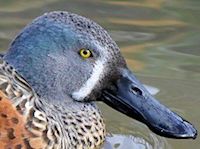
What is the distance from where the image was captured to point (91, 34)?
4.61 meters

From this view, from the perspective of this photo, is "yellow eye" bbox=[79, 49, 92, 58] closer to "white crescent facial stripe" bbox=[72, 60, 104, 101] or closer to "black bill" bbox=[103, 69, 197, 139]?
"white crescent facial stripe" bbox=[72, 60, 104, 101]

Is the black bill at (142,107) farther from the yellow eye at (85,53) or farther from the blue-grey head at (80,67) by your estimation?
the yellow eye at (85,53)

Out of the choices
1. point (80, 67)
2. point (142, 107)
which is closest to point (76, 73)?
point (80, 67)

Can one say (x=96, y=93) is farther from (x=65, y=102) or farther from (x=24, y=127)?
(x=24, y=127)

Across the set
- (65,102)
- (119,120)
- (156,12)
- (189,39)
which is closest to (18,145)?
(65,102)

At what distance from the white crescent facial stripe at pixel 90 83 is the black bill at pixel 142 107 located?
0.08 metres

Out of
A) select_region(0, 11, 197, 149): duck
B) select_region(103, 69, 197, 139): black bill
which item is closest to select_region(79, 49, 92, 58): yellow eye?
select_region(0, 11, 197, 149): duck

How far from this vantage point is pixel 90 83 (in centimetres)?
469

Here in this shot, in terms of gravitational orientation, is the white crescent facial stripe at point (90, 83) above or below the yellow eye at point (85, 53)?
below

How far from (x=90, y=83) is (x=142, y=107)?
1.00 feet

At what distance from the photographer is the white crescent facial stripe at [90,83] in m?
4.64

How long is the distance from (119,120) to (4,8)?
1.89 m

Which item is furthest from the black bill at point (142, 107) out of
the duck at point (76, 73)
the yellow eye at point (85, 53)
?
the yellow eye at point (85, 53)

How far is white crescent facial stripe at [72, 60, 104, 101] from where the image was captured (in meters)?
4.64
